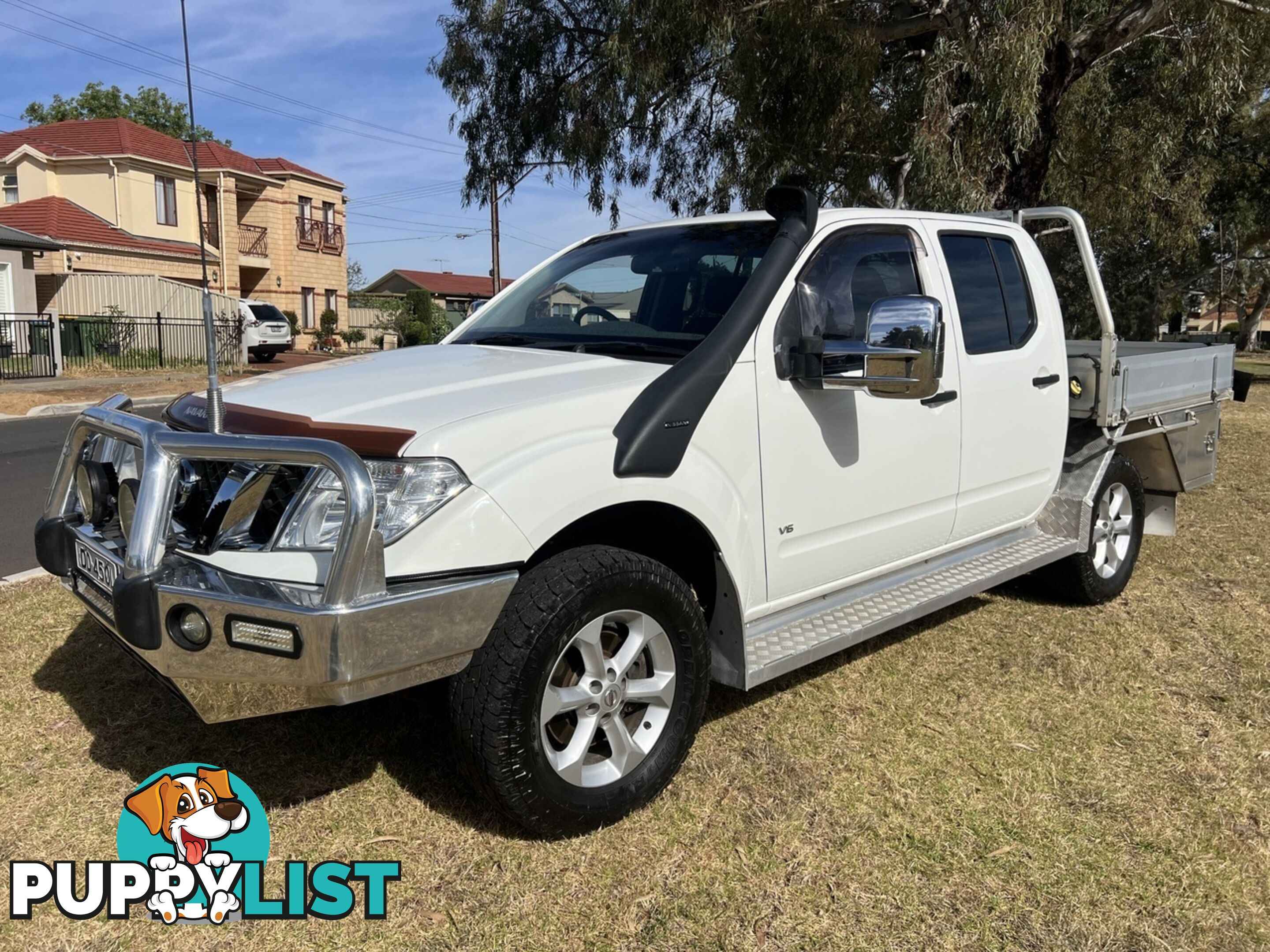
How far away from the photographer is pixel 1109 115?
1313 centimetres

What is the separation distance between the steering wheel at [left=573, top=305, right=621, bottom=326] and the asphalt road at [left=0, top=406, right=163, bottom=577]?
9.45ft

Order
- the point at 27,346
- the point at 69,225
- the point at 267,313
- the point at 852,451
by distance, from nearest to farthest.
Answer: the point at 852,451
the point at 27,346
the point at 267,313
the point at 69,225

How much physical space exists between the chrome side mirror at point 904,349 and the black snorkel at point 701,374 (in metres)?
0.37

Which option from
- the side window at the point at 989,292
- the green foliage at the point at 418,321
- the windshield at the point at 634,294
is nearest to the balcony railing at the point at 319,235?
the green foliage at the point at 418,321

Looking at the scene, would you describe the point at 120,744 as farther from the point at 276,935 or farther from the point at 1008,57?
the point at 1008,57

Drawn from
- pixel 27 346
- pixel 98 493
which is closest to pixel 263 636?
pixel 98 493

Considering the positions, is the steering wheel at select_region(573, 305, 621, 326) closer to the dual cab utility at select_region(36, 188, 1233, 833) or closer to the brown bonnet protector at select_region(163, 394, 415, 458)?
the dual cab utility at select_region(36, 188, 1233, 833)

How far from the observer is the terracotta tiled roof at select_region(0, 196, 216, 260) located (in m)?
29.8

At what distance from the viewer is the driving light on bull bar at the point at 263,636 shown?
2377mm

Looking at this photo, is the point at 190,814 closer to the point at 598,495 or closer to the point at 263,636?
the point at 263,636

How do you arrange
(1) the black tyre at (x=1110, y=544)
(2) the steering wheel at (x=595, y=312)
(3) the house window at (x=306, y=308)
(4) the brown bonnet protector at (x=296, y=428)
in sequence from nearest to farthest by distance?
1. (4) the brown bonnet protector at (x=296, y=428)
2. (2) the steering wheel at (x=595, y=312)
3. (1) the black tyre at (x=1110, y=544)
4. (3) the house window at (x=306, y=308)

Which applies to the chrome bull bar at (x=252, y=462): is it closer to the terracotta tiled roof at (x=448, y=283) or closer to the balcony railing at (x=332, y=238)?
the balcony railing at (x=332, y=238)

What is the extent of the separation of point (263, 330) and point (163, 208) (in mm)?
10422

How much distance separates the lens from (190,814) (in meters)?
2.90
